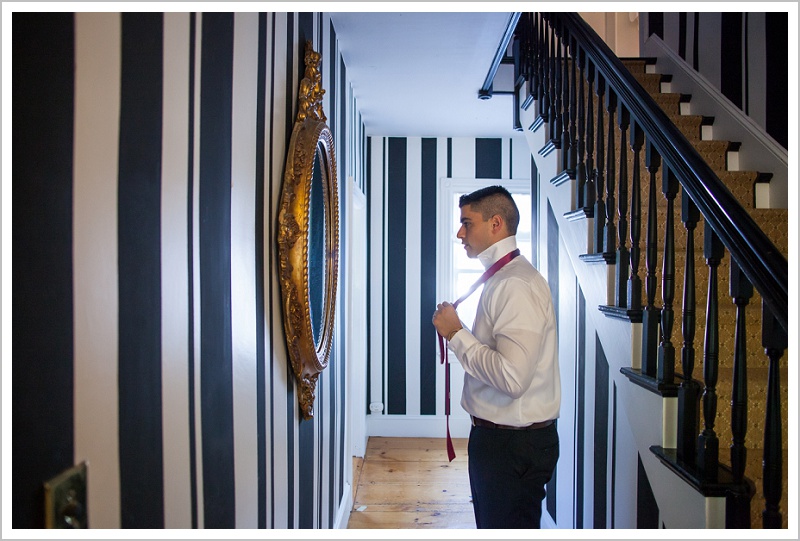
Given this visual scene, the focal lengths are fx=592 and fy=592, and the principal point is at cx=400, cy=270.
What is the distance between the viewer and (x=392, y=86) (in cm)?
394

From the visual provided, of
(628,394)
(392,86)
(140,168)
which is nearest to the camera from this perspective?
(140,168)

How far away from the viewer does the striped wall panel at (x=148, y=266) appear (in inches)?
26.2

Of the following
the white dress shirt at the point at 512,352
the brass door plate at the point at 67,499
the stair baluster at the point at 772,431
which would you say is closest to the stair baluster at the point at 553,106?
the white dress shirt at the point at 512,352

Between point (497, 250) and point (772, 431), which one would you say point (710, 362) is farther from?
point (497, 250)

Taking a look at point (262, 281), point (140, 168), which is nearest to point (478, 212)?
point (262, 281)

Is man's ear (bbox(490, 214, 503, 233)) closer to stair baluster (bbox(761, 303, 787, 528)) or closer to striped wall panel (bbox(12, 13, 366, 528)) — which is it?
striped wall panel (bbox(12, 13, 366, 528))

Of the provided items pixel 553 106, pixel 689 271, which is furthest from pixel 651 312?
pixel 553 106

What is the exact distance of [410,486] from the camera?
418 cm

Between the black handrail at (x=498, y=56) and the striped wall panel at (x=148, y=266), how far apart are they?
5.17 feet

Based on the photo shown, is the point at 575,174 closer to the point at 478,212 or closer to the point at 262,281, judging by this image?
the point at 478,212

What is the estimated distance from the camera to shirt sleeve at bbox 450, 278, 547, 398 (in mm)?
1860

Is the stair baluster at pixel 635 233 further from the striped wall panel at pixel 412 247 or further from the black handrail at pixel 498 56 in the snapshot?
the striped wall panel at pixel 412 247

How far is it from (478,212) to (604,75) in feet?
2.19

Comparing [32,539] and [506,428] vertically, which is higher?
[32,539]
